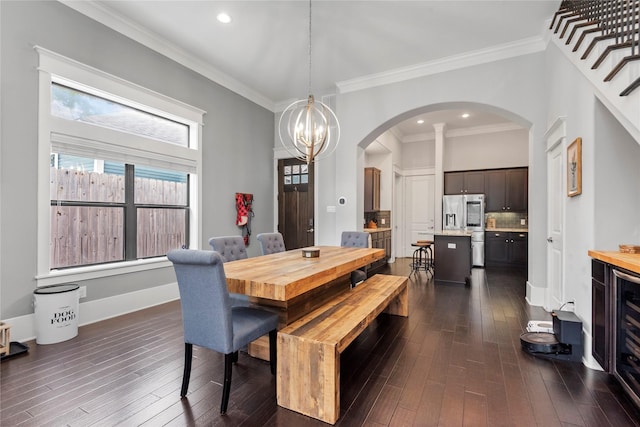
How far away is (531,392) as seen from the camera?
204 cm

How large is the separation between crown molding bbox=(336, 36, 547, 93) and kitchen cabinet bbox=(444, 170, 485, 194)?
3652 millimetres

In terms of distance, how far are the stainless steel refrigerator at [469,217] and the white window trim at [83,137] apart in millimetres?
5946

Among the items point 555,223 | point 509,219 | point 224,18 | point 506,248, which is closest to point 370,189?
point 506,248

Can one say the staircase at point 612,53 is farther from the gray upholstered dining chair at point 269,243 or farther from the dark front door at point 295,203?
the dark front door at point 295,203

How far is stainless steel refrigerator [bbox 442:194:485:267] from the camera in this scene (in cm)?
712

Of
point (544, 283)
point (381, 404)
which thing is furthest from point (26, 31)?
point (544, 283)

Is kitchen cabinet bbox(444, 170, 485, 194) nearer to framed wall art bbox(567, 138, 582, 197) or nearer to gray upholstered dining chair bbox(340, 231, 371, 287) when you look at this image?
gray upholstered dining chair bbox(340, 231, 371, 287)

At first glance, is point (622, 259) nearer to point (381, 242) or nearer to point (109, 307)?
point (109, 307)

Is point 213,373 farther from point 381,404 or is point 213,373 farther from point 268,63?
point 268,63

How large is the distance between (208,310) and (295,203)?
440 centimetres

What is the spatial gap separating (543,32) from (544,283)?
10.6 feet

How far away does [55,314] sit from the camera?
111 inches

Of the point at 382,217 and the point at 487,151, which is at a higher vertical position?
the point at 487,151

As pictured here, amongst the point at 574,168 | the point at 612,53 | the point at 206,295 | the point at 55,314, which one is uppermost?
the point at 612,53
